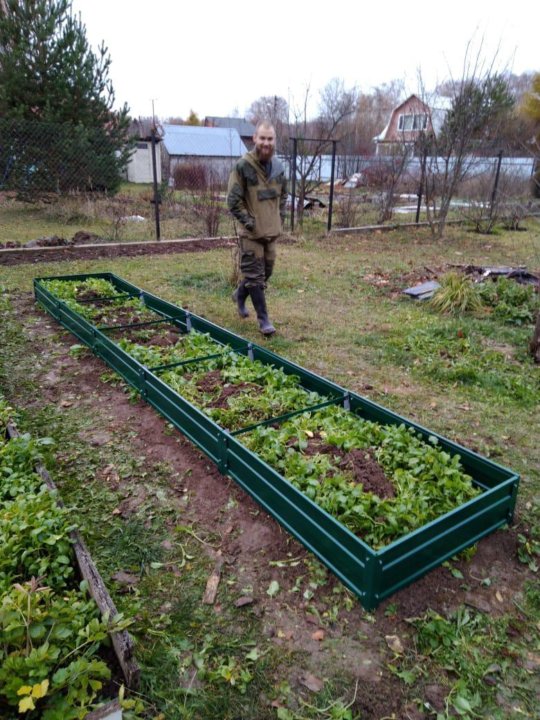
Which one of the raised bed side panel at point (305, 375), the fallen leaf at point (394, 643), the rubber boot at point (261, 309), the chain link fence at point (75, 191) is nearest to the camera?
the fallen leaf at point (394, 643)

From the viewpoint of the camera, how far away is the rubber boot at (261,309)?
5.28 m

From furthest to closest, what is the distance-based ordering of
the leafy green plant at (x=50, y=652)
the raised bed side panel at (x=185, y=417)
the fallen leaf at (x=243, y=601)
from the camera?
the raised bed side panel at (x=185, y=417) < the fallen leaf at (x=243, y=601) < the leafy green plant at (x=50, y=652)

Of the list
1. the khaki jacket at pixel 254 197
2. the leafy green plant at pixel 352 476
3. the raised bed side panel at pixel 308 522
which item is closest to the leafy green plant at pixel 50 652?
the raised bed side panel at pixel 308 522

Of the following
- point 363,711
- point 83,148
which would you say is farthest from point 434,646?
point 83,148

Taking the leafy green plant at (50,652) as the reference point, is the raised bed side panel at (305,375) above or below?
above

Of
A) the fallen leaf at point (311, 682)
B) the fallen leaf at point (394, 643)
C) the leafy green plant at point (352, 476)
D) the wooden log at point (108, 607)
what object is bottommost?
the fallen leaf at point (311, 682)

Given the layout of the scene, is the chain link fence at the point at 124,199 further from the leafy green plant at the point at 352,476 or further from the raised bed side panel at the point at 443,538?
the raised bed side panel at the point at 443,538

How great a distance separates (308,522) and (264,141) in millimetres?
3603

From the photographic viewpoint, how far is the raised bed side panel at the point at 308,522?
213 cm

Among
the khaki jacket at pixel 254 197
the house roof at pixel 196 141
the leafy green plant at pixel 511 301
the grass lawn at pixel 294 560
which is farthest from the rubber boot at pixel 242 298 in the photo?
the house roof at pixel 196 141

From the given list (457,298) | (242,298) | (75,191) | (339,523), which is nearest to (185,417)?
(339,523)

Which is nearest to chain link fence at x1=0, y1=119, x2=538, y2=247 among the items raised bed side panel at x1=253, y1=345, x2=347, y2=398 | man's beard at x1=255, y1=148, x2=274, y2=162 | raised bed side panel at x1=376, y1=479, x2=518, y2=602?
man's beard at x1=255, y1=148, x2=274, y2=162

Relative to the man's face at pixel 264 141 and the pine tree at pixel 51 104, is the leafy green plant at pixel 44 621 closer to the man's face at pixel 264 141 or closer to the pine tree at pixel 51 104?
the man's face at pixel 264 141

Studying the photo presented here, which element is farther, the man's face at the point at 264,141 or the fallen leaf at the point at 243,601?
the man's face at the point at 264,141
